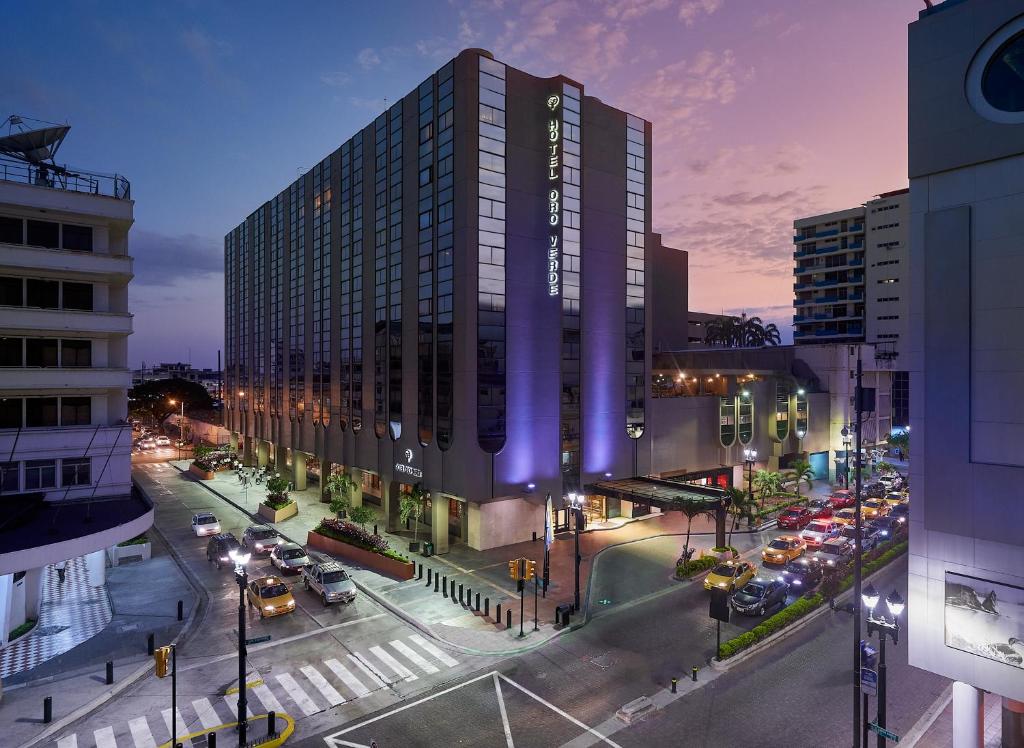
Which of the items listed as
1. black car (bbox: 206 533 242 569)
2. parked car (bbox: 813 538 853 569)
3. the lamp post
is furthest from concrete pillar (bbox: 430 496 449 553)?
parked car (bbox: 813 538 853 569)

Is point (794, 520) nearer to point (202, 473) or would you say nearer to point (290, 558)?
point (290, 558)

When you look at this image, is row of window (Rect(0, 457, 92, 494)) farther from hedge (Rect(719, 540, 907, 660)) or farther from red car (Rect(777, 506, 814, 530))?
red car (Rect(777, 506, 814, 530))

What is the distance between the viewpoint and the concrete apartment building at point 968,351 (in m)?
13.9

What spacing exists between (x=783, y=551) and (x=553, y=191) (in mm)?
28292

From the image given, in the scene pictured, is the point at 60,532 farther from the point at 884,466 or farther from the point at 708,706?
the point at 884,466

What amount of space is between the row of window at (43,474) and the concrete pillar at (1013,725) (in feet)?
131

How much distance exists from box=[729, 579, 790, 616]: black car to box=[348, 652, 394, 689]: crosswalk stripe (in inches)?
654

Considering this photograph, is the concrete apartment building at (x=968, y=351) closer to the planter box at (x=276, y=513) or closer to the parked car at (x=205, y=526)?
the parked car at (x=205, y=526)

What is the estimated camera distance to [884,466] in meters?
64.2

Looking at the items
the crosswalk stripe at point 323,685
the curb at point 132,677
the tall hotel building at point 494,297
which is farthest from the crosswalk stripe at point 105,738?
the tall hotel building at point 494,297

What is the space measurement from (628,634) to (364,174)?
42.7m

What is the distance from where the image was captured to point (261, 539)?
39.0m

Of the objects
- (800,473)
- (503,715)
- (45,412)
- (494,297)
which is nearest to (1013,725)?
(503,715)

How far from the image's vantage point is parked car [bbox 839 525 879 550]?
3819 centimetres
